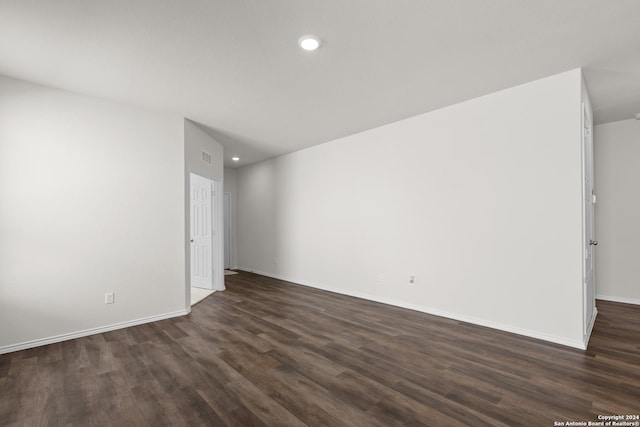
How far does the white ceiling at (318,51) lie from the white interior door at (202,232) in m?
2.14

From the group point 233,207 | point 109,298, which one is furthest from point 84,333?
point 233,207

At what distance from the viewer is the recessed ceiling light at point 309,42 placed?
8.21 ft

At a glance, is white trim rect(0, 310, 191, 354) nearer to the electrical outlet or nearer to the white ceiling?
the electrical outlet

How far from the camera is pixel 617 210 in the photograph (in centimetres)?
470

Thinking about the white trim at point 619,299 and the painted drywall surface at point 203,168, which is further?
the white trim at point 619,299

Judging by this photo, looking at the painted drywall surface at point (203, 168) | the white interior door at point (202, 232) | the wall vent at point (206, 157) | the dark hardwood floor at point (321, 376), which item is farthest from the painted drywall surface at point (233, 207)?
the dark hardwood floor at point (321, 376)

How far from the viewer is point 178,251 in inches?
170

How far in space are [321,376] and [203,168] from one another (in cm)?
380

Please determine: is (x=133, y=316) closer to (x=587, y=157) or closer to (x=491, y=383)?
(x=491, y=383)

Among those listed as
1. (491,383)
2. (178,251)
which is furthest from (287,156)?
(491,383)

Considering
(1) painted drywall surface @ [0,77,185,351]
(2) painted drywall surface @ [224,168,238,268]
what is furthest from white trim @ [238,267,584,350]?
(2) painted drywall surface @ [224,168,238,268]

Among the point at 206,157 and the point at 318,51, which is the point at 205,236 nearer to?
the point at 206,157

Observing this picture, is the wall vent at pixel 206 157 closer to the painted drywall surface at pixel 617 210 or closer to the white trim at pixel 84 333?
the white trim at pixel 84 333

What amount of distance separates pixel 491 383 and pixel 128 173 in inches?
173
